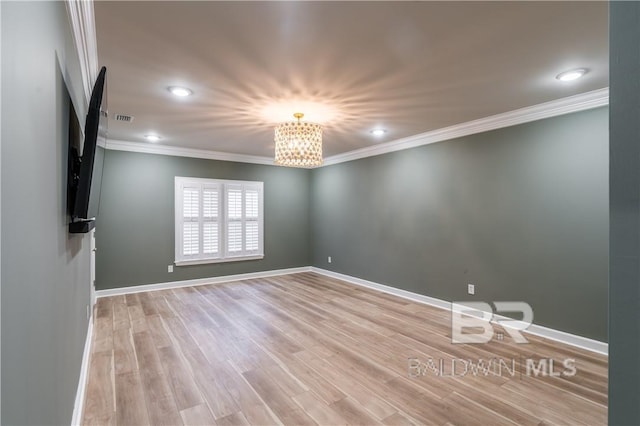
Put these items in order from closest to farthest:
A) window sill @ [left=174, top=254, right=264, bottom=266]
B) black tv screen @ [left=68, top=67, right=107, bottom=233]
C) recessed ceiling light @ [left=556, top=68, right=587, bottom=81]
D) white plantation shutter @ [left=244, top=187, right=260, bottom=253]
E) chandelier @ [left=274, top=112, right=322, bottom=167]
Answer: black tv screen @ [left=68, top=67, right=107, bottom=233], recessed ceiling light @ [left=556, top=68, right=587, bottom=81], chandelier @ [left=274, top=112, right=322, bottom=167], window sill @ [left=174, top=254, right=264, bottom=266], white plantation shutter @ [left=244, top=187, right=260, bottom=253]

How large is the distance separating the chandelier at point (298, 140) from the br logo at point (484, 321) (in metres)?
2.59

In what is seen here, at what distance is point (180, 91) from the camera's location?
9.75 ft

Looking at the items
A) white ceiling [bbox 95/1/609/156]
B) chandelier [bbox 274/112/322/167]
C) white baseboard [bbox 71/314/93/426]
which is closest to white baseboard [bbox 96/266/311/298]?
white baseboard [bbox 71/314/93/426]

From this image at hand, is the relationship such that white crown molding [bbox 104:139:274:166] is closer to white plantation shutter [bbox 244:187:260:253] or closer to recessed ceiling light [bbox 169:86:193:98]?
white plantation shutter [bbox 244:187:260:253]

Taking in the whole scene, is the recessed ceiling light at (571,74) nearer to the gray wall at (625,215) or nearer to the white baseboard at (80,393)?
the gray wall at (625,215)

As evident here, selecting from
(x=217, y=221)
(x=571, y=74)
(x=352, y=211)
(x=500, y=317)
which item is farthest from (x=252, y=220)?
(x=571, y=74)

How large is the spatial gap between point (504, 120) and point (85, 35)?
4049 millimetres

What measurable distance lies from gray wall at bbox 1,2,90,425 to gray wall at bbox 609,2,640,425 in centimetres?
125

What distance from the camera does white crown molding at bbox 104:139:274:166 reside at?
5.13 metres

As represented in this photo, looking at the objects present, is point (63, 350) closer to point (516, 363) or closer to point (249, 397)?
point (249, 397)

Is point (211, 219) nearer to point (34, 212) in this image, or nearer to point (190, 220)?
point (190, 220)

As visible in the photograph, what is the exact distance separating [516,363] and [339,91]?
297cm

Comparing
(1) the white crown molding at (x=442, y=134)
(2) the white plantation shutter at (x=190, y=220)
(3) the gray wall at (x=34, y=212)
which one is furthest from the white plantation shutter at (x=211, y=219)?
(3) the gray wall at (x=34, y=212)

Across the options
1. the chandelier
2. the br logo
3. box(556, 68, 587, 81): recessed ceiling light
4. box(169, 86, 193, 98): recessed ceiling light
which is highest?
box(556, 68, 587, 81): recessed ceiling light
